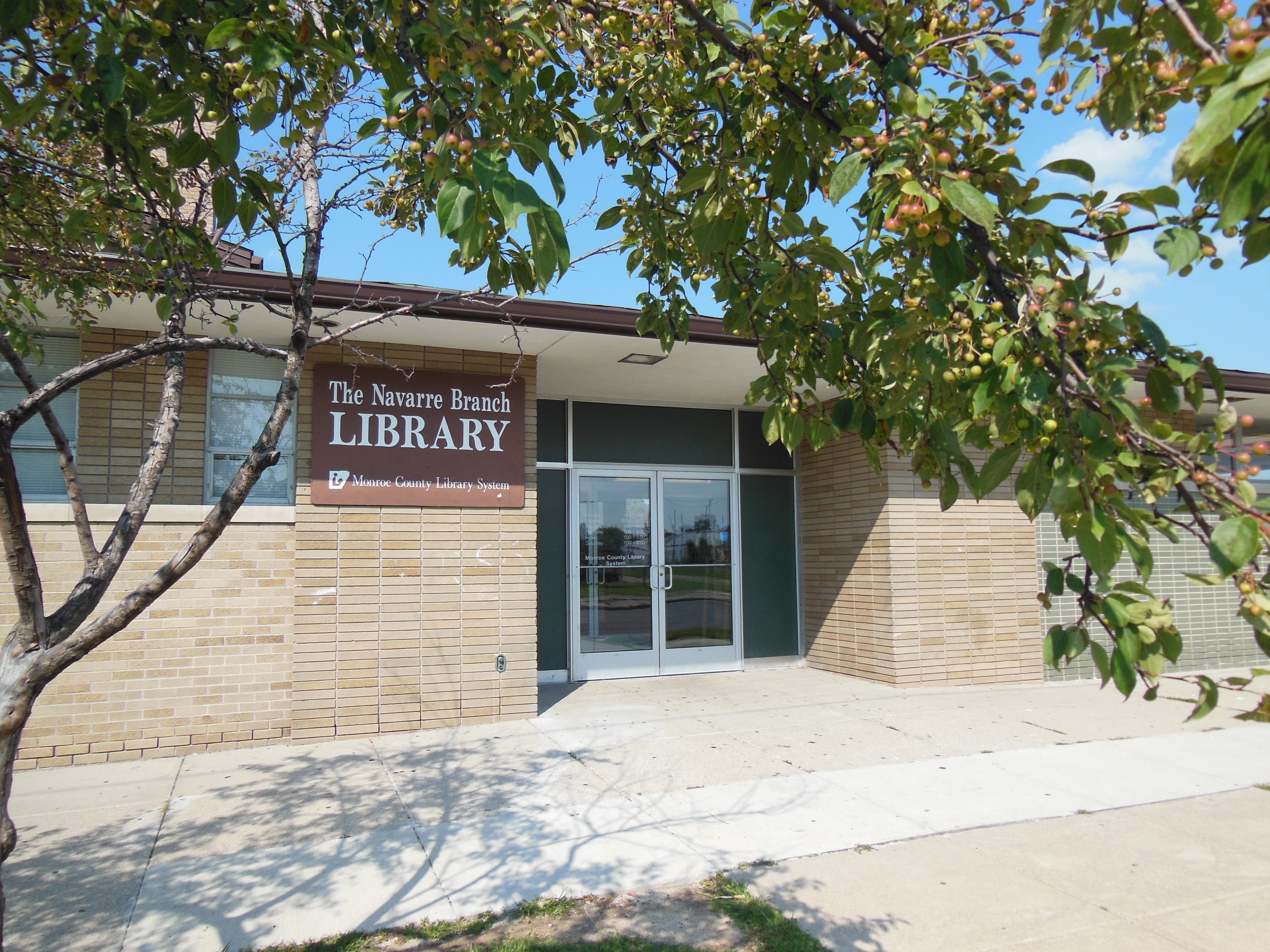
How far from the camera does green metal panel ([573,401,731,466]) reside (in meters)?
9.42

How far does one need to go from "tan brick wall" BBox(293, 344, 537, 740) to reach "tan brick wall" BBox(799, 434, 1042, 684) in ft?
12.7

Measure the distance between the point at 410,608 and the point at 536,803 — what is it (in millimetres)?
2377

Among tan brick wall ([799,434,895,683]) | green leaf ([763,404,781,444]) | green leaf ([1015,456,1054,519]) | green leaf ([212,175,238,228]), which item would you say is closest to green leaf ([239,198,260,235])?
green leaf ([212,175,238,228])

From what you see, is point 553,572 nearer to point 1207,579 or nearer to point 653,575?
point 653,575

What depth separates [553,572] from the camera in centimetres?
905

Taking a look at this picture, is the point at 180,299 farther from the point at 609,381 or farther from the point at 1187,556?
the point at 1187,556

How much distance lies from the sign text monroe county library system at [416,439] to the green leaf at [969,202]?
580 cm

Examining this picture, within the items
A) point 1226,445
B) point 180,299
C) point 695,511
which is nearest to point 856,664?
point 695,511

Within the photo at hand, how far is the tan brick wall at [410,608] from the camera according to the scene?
661 centimetres

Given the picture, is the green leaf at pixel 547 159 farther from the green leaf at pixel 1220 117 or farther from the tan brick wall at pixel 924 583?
the tan brick wall at pixel 924 583

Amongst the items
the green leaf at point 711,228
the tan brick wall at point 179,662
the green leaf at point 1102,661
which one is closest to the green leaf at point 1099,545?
the green leaf at point 1102,661

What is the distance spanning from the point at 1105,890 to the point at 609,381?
6257 mm

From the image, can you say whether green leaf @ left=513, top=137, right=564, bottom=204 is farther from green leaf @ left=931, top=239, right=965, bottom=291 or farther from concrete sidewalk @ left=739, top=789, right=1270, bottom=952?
concrete sidewalk @ left=739, top=789, right=1270, bottom=952

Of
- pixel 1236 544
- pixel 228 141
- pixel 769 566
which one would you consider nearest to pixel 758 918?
pixel 1236 544
